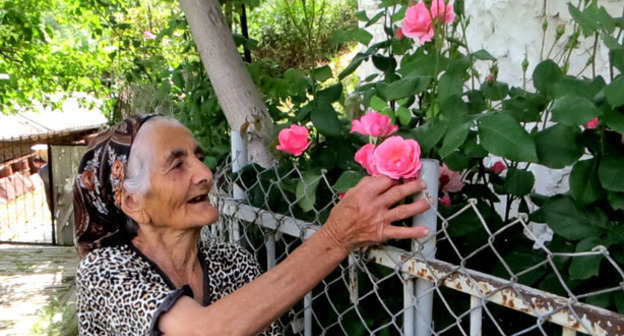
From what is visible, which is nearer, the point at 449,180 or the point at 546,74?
the point at 546,74

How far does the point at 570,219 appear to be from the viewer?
118cm

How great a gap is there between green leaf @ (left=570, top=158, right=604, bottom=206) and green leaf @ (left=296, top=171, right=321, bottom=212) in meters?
0.58

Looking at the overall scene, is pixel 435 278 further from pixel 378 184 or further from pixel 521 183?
pixel 521 183

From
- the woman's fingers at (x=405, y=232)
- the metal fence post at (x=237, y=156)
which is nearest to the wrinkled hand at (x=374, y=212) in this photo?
the woman's fingers at (x=405, y=232)

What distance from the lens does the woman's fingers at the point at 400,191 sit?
3.86 feet

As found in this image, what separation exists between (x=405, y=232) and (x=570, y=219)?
302 mm

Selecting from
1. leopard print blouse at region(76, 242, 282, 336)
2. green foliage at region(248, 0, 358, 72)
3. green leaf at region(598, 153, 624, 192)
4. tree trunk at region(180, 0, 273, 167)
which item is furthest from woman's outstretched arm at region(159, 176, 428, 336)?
green foliage at region(248, 0, 358, 72)

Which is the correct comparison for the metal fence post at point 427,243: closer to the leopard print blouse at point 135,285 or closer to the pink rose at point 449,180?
the pink rose at point 449,180

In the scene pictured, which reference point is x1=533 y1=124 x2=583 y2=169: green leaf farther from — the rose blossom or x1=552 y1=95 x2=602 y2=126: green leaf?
the rose blossom

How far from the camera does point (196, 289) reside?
1.71 meters

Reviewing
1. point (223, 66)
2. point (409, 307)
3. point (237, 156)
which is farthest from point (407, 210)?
point (223, 66)

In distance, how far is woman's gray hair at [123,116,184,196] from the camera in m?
1.58

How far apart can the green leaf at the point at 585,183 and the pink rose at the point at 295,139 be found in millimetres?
676

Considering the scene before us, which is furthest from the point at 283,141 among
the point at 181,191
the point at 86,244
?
the point at 86,244
